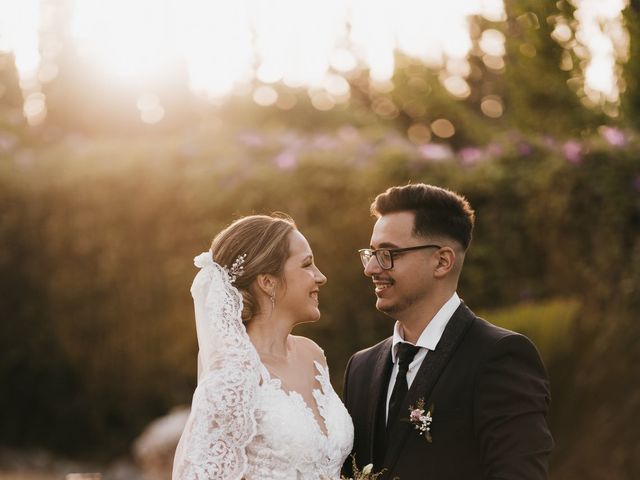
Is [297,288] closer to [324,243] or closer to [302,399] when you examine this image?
[302,399]

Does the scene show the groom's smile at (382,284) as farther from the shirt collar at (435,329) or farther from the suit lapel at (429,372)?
the suit lapel at (429,372)

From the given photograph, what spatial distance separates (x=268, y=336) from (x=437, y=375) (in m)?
0.87

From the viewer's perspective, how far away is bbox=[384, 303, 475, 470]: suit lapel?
4012mm

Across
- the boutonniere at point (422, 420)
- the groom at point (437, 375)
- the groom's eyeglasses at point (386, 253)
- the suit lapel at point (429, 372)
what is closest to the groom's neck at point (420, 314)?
the groom at point (437, 375)

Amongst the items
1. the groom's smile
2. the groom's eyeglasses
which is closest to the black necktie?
the groom's smile

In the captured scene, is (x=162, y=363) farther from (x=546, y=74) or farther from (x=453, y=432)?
(x=453, y=432)

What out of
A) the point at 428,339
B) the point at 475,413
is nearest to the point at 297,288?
the point at 428,339

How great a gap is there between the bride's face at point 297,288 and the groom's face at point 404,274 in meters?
0.30

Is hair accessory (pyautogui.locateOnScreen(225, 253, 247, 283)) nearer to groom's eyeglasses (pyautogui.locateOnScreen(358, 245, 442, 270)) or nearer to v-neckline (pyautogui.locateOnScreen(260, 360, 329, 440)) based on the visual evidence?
v-neckline (pyautogui.locateOnScreen(260, 360, 329, 440))

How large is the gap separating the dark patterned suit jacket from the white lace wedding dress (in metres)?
0.27

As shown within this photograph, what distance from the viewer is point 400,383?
13.7 feet

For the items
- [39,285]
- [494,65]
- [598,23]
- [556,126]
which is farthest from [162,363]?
[494,65]

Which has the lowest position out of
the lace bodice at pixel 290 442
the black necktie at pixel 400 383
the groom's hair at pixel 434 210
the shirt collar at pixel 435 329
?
the lace bodice at pixel 290 442

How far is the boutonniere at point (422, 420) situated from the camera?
3936mm
